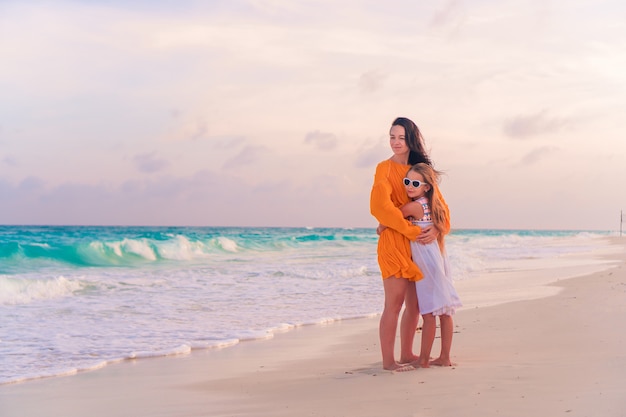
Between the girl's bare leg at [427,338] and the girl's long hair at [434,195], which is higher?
the girl's long hair at [434,195]

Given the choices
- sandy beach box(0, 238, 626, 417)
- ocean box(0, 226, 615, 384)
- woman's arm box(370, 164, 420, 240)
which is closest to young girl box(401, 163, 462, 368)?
woman's arm box(370, 164, 420, 240)

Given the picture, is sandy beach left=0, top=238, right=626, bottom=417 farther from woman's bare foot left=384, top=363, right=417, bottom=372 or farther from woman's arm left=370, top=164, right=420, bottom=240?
woman's arm left=370, top=164, right=420, bottom=240

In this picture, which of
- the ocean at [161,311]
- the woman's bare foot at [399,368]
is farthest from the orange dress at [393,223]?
the ocean at [161,311]

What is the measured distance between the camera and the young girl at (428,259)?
532 centimetres

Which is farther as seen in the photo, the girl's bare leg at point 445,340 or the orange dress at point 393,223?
the girl's bare leg at point 445,340

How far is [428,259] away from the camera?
5.36m

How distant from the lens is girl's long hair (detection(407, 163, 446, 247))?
531 centimetres

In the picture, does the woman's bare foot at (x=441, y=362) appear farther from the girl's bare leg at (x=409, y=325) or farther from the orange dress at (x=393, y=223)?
the orange dress at (x=393, y=223)

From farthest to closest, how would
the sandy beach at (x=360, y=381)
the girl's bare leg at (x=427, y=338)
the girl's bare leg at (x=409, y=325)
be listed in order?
the girl's bare leg at (x=409, y=325) < the girl's bare leg at (x=427, y=338) < the sandy beach at (x=360, y=381)

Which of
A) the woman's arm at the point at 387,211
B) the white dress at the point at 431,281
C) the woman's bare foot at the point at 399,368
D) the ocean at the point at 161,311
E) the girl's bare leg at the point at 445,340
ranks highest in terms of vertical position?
the woman's arm at the point at 387,211

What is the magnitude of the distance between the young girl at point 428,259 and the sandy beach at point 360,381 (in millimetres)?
324

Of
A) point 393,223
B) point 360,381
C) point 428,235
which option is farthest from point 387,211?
point 360,381

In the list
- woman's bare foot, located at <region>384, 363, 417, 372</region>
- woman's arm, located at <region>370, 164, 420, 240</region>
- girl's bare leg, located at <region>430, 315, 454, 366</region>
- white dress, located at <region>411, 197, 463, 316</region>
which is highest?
woman's arm, located at <region>370, 164, 420, 240</region>

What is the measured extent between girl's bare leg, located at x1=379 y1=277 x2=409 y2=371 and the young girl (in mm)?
135
